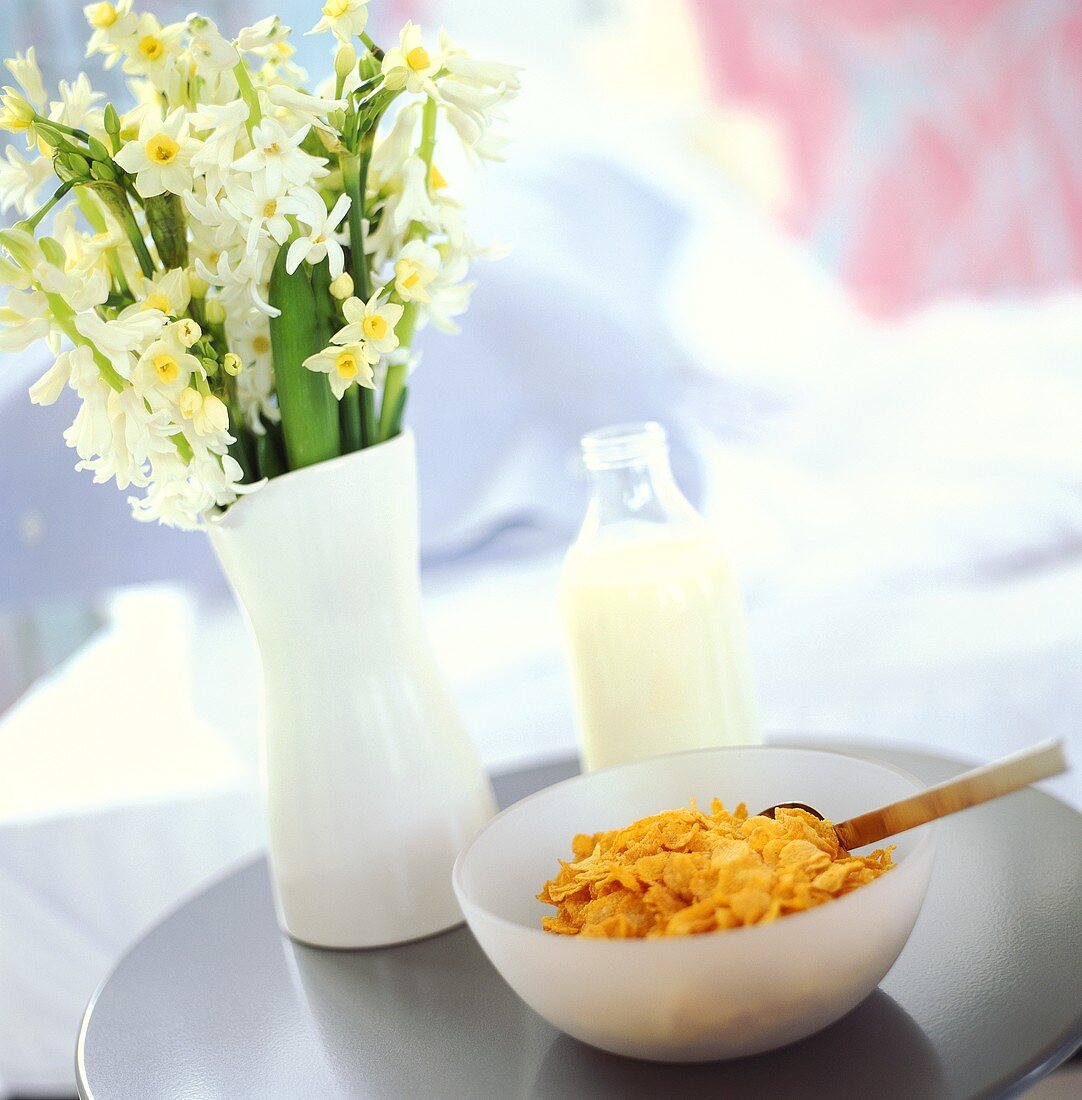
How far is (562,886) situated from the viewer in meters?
0.56

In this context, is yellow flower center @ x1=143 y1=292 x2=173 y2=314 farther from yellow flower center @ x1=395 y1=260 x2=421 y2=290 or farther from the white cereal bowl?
the white cereal bowl

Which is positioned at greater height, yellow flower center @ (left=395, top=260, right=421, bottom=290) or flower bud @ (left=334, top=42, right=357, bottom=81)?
flower bud @ (left=334, top=42, right=357, bottom=81)

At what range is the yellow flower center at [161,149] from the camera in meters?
0.57

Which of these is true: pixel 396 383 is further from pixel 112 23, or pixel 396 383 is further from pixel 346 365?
pixel 112 23

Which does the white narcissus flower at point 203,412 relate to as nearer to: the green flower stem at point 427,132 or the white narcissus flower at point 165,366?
the white narcissus flower at point 165,366

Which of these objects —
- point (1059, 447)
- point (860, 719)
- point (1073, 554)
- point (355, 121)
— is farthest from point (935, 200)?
point (355, 121)

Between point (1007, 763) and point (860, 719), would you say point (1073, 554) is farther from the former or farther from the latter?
point (1007, 763)

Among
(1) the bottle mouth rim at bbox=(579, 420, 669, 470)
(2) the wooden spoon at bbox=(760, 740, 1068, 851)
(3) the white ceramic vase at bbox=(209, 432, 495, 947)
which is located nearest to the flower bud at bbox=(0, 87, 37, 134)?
(3) the white ceramic vase at bbox=(209, 432, 495, 947)

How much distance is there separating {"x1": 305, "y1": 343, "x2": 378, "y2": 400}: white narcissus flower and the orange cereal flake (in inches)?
9.3

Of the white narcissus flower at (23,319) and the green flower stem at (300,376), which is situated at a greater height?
the white narcissus flower at (23,319)

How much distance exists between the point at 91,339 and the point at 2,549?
929mm

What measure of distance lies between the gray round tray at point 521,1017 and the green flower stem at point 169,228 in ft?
1.19

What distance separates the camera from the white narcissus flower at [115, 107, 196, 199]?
0.57 meters

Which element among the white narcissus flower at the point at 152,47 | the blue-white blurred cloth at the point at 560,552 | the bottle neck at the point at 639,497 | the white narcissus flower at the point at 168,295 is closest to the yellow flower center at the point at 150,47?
the white narcissus flower at the point at 152,47
